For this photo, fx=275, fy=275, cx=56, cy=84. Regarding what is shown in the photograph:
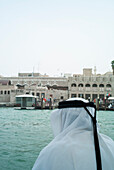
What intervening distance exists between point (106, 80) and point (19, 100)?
26.8 m

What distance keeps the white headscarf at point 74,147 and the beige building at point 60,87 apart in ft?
195

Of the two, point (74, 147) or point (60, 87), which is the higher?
point (60, 87)

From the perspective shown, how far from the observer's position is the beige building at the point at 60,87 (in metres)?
63.7

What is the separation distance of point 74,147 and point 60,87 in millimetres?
69340

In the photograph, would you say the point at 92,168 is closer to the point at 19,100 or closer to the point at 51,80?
the point at 19,100

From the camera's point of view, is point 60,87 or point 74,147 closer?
point 74,147

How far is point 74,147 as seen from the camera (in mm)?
1978

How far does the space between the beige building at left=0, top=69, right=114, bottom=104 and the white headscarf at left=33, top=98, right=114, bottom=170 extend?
59417mm

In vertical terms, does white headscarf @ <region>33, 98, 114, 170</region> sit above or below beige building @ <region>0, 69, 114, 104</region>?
below

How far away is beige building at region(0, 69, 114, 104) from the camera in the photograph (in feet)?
209

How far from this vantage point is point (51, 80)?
240 feet

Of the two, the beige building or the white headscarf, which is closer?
the white headscarf

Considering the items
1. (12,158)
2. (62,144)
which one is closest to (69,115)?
(62,144)

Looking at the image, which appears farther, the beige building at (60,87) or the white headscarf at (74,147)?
the beige building at (60,87)
